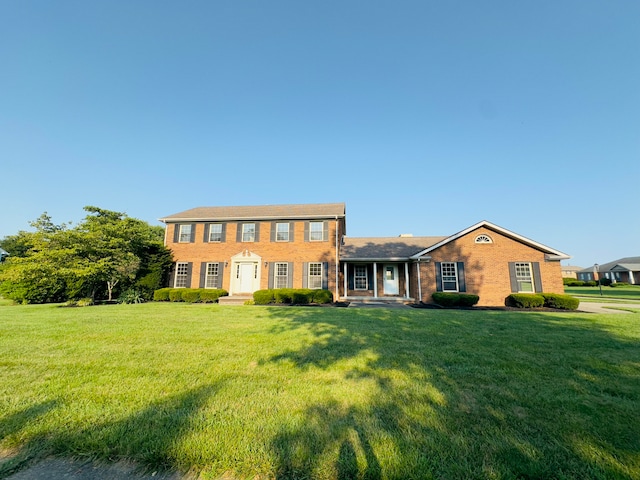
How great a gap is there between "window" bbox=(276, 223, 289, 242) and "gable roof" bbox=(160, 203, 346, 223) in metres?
0.49

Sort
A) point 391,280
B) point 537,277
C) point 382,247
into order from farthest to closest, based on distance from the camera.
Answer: point 382,247, point 391,280, point 537,277

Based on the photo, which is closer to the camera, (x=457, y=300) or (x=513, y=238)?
(x=457, y=300)

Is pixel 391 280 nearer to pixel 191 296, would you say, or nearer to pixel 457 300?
pixel 457 300

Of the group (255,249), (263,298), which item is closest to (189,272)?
(255,249)

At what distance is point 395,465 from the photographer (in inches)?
81.4

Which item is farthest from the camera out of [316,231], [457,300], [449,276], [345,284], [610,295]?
[610,295]

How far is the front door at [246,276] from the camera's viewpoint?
18.3 meters

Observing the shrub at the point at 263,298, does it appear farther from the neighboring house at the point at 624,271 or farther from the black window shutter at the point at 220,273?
the neighboring house at the point at 624,271

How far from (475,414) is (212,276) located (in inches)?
714

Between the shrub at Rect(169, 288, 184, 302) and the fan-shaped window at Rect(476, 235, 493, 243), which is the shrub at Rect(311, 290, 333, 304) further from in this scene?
the fan-shaped window at Rect(476, 235, 493, 243)

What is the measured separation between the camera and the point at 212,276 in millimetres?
18688

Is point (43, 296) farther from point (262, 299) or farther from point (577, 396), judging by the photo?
point (577, 396)

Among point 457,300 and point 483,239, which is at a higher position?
point 483,239

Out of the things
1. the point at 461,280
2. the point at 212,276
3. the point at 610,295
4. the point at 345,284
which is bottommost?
the point at 610,295
